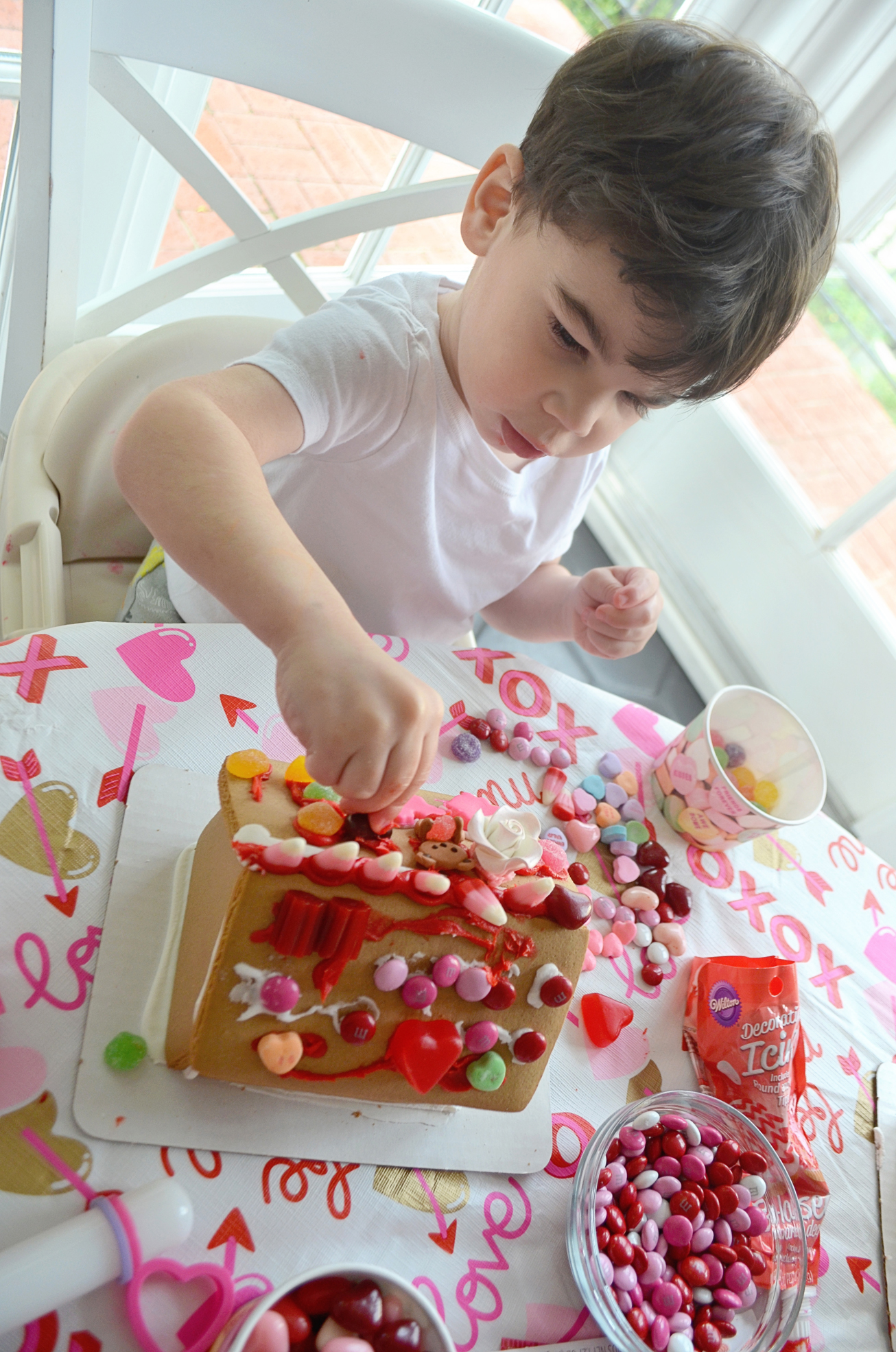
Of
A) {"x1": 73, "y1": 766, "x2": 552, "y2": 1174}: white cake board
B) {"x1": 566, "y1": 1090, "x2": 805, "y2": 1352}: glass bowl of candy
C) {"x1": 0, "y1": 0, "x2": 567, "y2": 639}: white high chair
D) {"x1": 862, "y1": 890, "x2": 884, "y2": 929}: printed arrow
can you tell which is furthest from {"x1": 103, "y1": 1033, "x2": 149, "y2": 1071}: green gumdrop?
{"x1": 862, "y1": 890, "x2": 884, "y2": 929}: printed arrow

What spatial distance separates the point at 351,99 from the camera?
79cm

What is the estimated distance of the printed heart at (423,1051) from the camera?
18.8 inches

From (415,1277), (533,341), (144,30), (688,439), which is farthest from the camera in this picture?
(688,439)

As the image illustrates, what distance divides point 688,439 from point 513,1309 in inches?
54.2

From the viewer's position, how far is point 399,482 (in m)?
0.76

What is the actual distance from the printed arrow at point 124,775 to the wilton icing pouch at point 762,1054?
0.42 m

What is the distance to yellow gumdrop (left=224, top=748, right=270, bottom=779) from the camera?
50cm

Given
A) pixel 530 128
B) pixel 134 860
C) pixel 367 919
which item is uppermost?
pixel 530 128

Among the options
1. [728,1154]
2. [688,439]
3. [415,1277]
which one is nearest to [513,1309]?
[415,1277]

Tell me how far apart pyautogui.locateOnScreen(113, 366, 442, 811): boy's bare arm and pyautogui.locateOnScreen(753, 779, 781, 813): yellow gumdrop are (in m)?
0.40

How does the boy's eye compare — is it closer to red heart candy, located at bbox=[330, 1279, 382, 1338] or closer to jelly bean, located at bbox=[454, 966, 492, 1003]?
jelly bean, located at bbox=[454, 966, 492, 1003]

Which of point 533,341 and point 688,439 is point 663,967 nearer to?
point 533,341

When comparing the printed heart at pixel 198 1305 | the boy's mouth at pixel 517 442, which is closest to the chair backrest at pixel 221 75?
the boy's mouth at pixel 517 442

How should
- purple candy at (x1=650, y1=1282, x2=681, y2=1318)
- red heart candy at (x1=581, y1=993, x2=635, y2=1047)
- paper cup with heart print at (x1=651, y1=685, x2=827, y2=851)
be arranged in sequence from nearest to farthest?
1. purple candy at (x1=650, y1=1282, x2=681, y2=1318)
2. red heart candy at (x1=581, y1=993, x2=635, y2=1047)
3. paper cup with heart print at (x1=651, y1=685, x2=827, y2=851)
